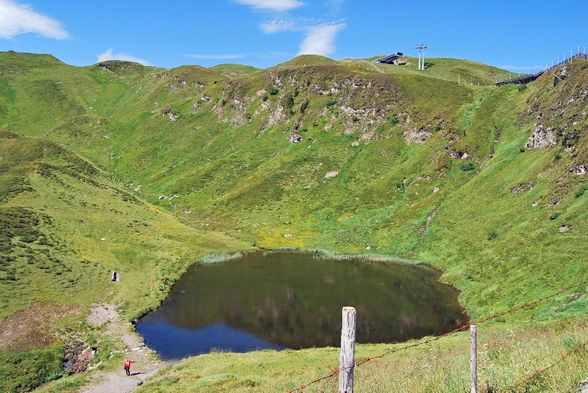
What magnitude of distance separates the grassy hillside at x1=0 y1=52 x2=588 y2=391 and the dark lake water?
4.38 metres

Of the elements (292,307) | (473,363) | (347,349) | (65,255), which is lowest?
(292,307)

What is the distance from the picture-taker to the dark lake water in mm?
52125

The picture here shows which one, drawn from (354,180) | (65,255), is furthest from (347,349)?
(354,180)

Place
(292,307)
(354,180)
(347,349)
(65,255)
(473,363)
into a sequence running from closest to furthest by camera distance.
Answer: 1. (347,349)
2. (473,363)
3. (292,307)
4. (65,255)
5. (354,180)

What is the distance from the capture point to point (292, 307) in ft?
204

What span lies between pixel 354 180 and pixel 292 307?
69825mm

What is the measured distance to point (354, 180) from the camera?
127m

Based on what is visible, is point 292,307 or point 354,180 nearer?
point 292,307

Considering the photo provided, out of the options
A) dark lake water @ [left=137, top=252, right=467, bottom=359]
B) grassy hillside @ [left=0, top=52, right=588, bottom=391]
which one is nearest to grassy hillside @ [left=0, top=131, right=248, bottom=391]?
grassy hillside @ [left=0, top=52, right=588, bottom=391]

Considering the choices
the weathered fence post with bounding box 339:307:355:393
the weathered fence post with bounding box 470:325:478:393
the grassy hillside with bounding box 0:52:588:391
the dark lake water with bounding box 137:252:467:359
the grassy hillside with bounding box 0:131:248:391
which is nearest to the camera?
the weathered fence post with bounding box 339:307:355:393

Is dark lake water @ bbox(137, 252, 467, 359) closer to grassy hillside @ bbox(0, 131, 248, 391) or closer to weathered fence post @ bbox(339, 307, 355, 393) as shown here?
grassy hillside @ bbox(0, 131, 248, 391)

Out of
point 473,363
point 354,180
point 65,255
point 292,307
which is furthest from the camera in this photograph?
point 354,180

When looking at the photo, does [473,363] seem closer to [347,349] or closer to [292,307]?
[347,349]

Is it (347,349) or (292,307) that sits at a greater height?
(347,349)
